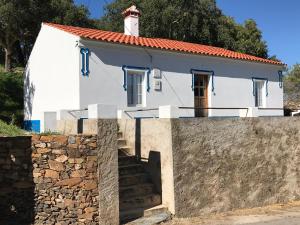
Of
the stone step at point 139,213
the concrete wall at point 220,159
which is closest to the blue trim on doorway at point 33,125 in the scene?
the concrete wall at point 220,159

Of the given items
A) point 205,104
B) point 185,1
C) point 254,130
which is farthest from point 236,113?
point 185,1

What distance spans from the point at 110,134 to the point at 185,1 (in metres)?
20.1

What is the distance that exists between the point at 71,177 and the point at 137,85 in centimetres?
585

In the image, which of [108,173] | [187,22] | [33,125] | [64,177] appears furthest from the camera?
[187,22]

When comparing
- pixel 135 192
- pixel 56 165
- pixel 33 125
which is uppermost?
pixel 33 125

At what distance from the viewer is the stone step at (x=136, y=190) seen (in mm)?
9336

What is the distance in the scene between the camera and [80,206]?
8336mm

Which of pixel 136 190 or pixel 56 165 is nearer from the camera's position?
pixel 56 165

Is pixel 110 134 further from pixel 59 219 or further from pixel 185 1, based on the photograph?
pixel 185 1

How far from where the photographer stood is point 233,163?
10.6 metres

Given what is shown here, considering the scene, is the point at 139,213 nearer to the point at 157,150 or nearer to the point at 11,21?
the point at 157,150

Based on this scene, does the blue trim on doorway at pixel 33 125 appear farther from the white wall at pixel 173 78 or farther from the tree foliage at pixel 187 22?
the tree foliage at pixel 187 22

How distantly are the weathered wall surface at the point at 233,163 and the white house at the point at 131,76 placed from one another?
3.27 ft

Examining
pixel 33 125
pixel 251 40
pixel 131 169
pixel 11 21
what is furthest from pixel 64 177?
pixel 251 40
